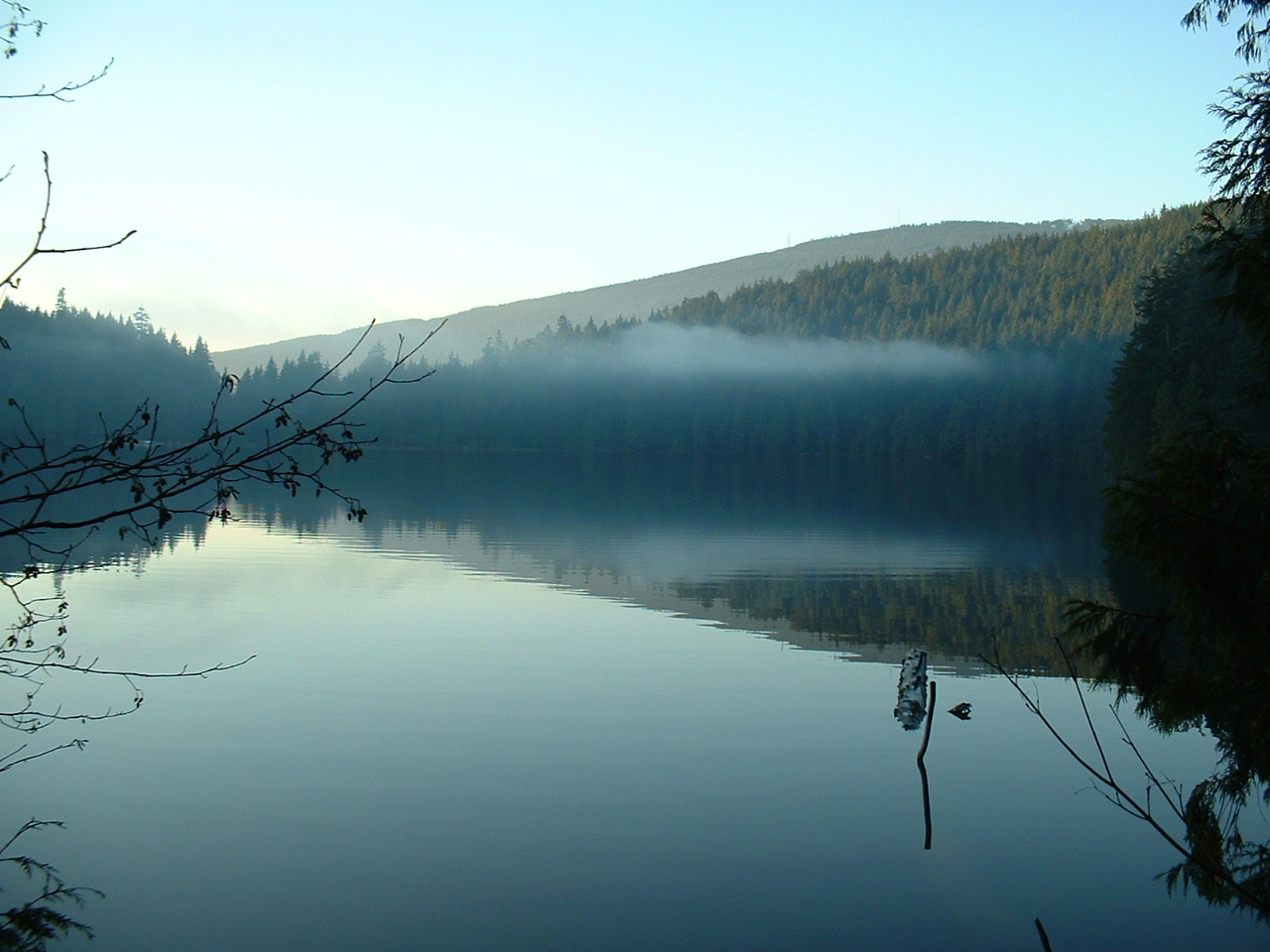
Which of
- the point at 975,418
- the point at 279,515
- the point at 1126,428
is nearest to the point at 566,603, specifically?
the point at 279,515

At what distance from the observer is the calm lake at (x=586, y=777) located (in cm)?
845

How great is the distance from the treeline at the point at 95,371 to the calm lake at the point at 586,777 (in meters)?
110

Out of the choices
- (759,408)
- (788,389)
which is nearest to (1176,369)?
(759,408)

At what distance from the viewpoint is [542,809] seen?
10.5 meters

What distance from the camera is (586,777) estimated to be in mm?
11492

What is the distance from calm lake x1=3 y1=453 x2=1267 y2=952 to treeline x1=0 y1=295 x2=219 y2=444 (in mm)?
109543

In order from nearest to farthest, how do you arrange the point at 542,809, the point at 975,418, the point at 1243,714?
the point at 1243,714
the point at 542,809
the point at 975,418

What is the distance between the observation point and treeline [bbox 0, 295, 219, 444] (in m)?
127

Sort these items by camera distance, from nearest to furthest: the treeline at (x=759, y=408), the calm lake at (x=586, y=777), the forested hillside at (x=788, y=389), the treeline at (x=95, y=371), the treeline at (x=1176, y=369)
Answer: the calm lake at (x=586, y=777), the treeline at (x=1176, y=369), the treeline at (x=95, y=371), the forested hillside at (x=788, y=389), the treeline at (x=759, y=408)

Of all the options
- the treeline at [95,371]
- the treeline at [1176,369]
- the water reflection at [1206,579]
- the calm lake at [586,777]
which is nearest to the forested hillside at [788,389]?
the treeline at [95,371]

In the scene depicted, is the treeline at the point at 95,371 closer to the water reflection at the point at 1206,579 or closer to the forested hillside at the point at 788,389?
the forested hillside at the point at 788,389

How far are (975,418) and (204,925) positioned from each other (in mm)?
154136

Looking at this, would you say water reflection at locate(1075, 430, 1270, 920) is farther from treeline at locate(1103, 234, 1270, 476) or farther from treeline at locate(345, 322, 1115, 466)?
treeline at locate(345, 322, 1115, 466)

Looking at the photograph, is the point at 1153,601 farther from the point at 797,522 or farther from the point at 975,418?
the point at 975,418
